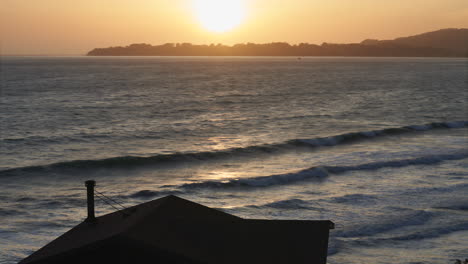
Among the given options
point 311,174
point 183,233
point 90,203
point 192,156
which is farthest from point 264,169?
point 183,233

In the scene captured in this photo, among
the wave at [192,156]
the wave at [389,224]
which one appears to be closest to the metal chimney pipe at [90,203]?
the wave at [389,224]

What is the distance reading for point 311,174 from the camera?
27766mm

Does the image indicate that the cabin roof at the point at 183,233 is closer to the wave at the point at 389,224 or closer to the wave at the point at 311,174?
the wave at the point at 389,224

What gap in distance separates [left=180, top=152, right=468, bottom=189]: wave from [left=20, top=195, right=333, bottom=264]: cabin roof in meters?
16.5

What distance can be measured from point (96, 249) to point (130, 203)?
51.2 ft

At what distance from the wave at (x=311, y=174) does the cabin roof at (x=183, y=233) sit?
16.5m

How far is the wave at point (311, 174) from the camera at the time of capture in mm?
26078

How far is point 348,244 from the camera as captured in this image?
17.5m

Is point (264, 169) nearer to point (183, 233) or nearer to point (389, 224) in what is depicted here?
point (389, 224)

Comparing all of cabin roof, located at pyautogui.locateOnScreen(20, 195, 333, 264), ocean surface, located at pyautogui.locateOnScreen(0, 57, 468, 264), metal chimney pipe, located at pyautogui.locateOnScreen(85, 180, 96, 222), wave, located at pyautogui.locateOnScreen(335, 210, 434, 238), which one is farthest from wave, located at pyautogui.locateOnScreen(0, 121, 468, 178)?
cabin roof, located at pyautogui.locateOnScreen(20, 195, 333, 264)

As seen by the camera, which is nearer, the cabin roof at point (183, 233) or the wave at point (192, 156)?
the cabin roof at point (183, 233)

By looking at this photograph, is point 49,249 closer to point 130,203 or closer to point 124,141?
point 130,203

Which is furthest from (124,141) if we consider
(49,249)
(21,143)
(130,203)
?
(49,249)

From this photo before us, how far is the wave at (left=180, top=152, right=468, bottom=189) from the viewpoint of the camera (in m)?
26.1
